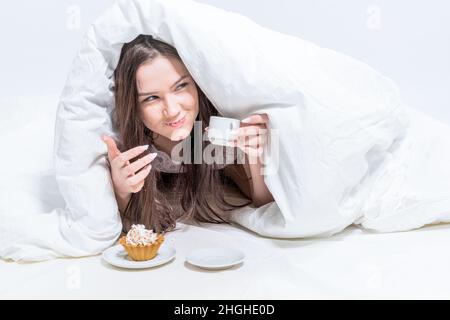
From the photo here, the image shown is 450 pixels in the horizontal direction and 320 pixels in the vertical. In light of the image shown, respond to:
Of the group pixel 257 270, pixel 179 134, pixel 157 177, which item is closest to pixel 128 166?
pixel 179 134

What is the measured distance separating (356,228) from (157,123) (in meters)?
0.54

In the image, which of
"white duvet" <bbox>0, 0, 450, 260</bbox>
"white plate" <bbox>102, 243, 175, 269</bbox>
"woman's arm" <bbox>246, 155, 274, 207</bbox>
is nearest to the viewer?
"white plate" <bbox>102, 243, 175, 269</bbox>

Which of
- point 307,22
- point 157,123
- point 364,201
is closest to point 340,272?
point 364,201

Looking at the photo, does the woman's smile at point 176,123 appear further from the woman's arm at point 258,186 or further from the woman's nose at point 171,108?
the woman's arm at point 258,186

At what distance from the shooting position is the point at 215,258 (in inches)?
53.0

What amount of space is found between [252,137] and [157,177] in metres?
0.36

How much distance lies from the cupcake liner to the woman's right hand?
17cm

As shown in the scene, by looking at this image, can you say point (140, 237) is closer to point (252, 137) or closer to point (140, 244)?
point (140, 244)

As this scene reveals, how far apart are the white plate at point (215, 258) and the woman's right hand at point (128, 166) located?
0.71ft

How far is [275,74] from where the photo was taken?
4.73 feet

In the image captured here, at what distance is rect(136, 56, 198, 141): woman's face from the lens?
4.80 ft

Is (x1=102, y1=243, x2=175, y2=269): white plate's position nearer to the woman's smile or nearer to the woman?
the woman

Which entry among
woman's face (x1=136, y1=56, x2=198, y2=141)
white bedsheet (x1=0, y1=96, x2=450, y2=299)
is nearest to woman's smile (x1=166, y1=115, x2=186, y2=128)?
woman's face (x1=136, y1=56, x2=198, y2=141)

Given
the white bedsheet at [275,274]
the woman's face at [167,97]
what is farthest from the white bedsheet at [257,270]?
the woman's face at [167,97]
